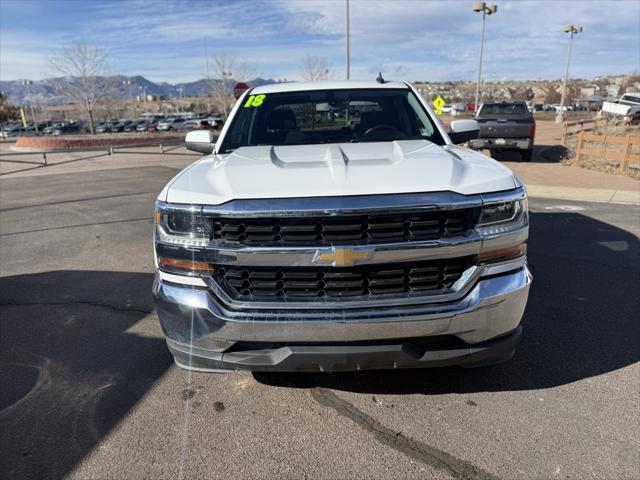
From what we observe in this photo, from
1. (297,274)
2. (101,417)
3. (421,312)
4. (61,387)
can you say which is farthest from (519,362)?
(61,387)

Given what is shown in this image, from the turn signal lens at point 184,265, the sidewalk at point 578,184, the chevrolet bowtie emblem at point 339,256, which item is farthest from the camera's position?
the sidewalk at point 578,184

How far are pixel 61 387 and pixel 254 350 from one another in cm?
157

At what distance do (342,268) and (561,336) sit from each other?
7.42 feet

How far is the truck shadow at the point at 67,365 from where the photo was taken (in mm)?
2621

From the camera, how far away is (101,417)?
2.83 metres

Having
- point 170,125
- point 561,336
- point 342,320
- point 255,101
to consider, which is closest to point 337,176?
point 342,320

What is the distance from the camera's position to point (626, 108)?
91.0 ft

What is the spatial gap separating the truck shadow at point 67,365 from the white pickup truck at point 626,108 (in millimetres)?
27909

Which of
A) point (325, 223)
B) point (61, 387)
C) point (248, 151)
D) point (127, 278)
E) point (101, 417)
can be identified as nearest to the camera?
point (325, 223)

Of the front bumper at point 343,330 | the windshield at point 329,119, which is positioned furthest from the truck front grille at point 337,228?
the windshield at point 329,119

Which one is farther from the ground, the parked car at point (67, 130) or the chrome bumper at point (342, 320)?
the chrome bumper at point (342, 320)

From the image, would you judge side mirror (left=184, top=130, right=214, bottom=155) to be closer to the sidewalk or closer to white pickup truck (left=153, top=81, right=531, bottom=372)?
white pickup truck (left=153, top=81, right=531, bottom=372)

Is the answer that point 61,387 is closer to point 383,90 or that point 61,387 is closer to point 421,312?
point 421,312

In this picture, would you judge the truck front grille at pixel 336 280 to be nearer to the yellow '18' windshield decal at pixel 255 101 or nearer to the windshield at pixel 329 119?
the windshield at pixel 329 119
